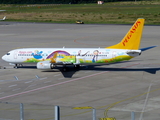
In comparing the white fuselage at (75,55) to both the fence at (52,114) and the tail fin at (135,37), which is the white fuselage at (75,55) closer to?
the tail fin at (135,37)

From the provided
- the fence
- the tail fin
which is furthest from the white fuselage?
the fence

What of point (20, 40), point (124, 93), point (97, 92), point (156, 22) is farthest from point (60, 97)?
point (156, 22)

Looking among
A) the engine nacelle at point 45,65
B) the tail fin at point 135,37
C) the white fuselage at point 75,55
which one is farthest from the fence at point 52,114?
the tail fin at point 135,37

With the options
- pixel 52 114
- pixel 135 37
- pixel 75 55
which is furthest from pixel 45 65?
pixel 52 114

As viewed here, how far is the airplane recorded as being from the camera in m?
56.0

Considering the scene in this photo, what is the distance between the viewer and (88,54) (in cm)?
5706

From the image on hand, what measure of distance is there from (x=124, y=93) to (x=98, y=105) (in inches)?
264

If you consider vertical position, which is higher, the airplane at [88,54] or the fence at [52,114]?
the airplane at [88,54]

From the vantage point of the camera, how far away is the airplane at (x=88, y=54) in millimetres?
55969

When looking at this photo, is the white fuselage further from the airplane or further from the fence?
the fence

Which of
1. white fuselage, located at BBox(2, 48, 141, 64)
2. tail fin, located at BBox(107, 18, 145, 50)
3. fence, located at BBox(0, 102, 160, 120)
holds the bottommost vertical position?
fence, located at BBox(0, 102, 160, 120)

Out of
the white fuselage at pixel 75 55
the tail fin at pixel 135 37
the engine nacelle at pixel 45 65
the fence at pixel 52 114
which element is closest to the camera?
the fence at pixel 52 114

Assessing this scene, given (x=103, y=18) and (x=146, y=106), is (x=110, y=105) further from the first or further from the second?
(x=103, y=18)

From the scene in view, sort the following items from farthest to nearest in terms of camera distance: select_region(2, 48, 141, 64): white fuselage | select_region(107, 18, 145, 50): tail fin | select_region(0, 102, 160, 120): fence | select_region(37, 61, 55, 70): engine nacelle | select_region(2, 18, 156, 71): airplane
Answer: select_region(107, 18, 145, 50): tail fin < select_region(2, 48, 141, 64): white fuselage < select_region(2, 18, 156, 71): airplane < select_region(37, 61, 55, 70): engine nacelle < select_region(0, 102, 160, 120): fence
